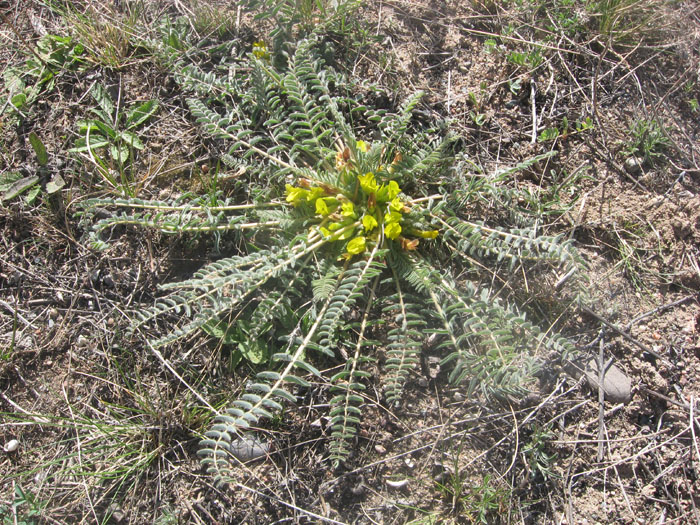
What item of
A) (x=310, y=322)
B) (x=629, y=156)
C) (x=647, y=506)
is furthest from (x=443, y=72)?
(x=647, y=506)

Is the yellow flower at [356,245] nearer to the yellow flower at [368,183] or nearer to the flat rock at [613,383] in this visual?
the yellow flower at [368,183]

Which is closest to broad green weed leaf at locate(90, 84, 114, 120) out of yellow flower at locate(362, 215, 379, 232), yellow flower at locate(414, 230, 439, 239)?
yellow flower at locate(362, 215, 379, 232)

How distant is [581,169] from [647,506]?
1.86 metres

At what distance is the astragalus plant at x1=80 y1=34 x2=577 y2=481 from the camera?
8.03ft

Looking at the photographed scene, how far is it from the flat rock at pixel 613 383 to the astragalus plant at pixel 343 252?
276 millimetres

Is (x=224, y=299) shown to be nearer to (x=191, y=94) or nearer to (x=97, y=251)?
(x=97, y=251)

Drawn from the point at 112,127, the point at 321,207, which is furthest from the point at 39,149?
the point at 321,207

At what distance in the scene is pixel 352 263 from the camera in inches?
106

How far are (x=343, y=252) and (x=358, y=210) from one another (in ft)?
0.81

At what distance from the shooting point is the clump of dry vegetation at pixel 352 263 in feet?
8.16

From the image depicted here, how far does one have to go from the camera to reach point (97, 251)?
291cm

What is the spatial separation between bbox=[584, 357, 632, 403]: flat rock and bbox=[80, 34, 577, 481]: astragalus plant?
276 millimetres

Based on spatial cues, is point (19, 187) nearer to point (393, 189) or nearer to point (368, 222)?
point (368, 222)

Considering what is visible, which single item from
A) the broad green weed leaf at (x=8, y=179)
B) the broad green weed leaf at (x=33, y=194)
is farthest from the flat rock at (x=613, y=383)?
the broad green weed leaf at (x=8, y=179)
